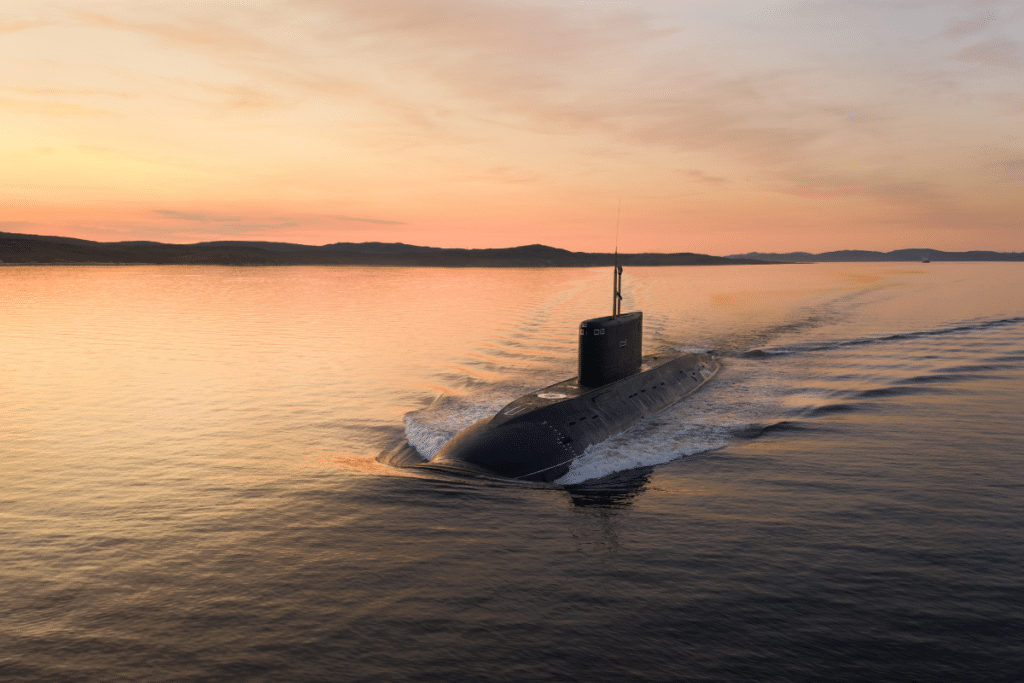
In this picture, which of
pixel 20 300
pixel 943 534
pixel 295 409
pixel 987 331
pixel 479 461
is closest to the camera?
pixel 943 534

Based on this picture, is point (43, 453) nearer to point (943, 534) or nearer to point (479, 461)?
point (479, 461)

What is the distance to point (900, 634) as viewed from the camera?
8375mm

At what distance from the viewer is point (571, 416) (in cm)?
1797

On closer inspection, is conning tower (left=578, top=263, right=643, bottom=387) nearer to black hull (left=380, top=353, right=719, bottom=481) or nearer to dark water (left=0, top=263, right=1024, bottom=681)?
black hull (left=380, top=353, right=719, bottom=481)

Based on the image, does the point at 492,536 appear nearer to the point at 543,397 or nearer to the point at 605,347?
the point at 543,397

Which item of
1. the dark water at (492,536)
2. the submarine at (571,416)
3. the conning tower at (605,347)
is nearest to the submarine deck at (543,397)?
the submarine at (571,416)

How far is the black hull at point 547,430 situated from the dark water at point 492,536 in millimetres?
795

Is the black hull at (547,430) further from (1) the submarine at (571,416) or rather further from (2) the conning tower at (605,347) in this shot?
(2) the conning tower at (605,347)

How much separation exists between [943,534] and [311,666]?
1106 centimetres

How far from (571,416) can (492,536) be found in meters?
6.98

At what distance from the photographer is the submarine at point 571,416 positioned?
15602 millimetres

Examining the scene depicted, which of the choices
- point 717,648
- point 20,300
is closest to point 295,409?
point 717,648

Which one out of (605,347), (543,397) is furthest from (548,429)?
(605,347)

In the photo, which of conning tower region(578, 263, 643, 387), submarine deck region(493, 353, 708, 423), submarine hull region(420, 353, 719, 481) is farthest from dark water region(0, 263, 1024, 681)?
conning tower region(578, 263, 643, 387)
